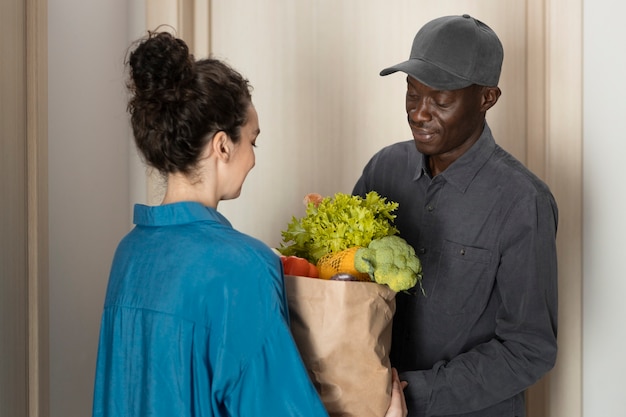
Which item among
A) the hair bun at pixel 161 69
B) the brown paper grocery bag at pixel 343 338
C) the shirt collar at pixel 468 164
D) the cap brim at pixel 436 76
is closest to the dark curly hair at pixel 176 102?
the hair bun at pixel 161 69

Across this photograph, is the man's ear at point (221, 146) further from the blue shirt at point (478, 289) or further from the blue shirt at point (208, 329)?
the blue shirt at point (478, 289)

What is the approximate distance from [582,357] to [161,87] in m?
1.57

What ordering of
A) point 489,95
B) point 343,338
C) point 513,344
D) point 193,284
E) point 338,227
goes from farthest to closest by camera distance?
point 489,95 → point 513,344 → point 338,227 → point 343,338 → point 193,284

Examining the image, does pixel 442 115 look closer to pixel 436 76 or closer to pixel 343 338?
pixel 436 76

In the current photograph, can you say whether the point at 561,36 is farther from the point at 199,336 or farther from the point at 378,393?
the point at 199,336

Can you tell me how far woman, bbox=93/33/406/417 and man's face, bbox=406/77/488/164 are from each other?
53cm

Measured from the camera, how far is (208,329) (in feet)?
3.84

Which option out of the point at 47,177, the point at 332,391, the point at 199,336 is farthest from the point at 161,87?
the point at 47,177

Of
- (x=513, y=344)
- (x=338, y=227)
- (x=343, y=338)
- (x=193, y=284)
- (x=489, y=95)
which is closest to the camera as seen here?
(x=193, y=284)

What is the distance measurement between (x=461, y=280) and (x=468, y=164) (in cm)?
26

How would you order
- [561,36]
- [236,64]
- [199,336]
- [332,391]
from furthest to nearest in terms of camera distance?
[236,64], [561,36], [332,391], [199,336]

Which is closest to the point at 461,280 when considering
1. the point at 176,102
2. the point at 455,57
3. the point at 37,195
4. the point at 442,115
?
the point at 442,115

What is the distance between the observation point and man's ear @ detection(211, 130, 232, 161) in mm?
1240
